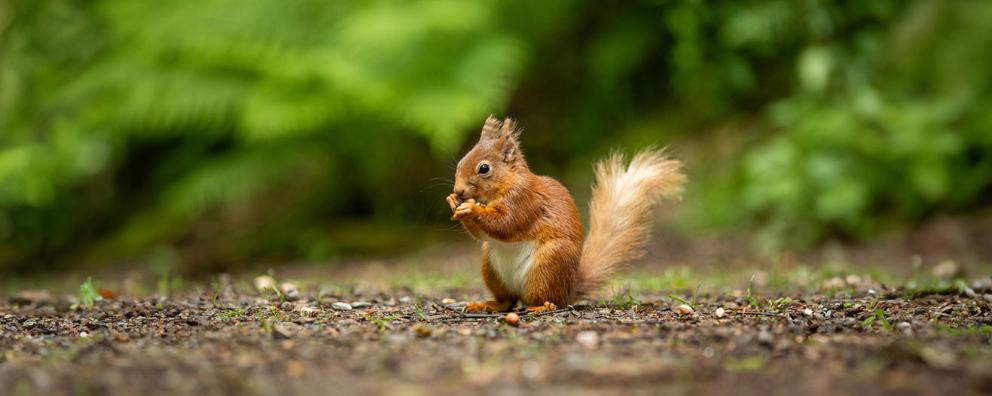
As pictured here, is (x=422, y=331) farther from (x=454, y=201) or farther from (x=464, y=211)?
(x=454, y=201)

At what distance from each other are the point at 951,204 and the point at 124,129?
6.32m

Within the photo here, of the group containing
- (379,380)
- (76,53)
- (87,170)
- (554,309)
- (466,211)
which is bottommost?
(379,380)

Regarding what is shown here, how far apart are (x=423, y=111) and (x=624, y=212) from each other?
2998 mm

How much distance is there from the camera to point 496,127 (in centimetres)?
370

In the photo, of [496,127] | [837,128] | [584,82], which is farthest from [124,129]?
[837,128]

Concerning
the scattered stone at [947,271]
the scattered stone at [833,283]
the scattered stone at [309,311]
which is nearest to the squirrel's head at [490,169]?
the scattered stone at [309,311]

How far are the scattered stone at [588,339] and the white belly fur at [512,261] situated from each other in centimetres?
66

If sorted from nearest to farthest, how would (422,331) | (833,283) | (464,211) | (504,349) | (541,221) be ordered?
(504,349), (422,331), (464,211), (541,221), (833,283)

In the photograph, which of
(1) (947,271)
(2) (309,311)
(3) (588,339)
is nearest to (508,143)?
(2) (309,311)

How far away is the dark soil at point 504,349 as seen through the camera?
215 centimetres

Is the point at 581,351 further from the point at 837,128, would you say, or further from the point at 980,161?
the point at 980,161

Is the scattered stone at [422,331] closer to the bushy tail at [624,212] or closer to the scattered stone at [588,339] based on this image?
the scattered stone at [588,339]

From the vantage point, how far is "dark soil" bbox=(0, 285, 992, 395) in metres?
2.15

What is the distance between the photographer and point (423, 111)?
652 centimetres
